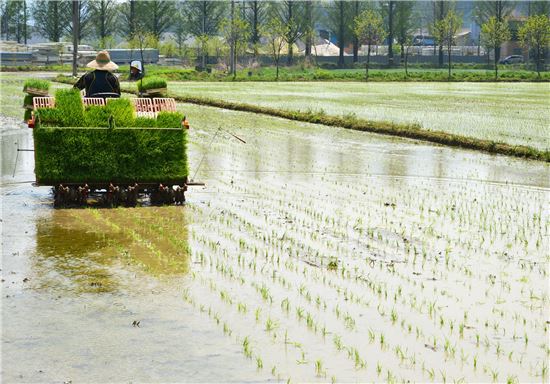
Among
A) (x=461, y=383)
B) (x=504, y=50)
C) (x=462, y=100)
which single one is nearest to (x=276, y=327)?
(x=461, y=383)

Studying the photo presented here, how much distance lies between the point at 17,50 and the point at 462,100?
177 ft

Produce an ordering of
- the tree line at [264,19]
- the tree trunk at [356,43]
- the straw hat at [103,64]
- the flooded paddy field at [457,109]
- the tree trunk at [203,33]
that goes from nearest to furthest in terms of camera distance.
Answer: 1. the straw hat at [103,64]
2. the flooded paddy field at [457,109]
3. the tree trunk at [203,33]
4. the tree line at [264,19]
5. the tree trunk at [356,43]

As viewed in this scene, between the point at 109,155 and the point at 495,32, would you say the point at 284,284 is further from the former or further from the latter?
the point at 495,32

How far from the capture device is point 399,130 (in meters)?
23.6

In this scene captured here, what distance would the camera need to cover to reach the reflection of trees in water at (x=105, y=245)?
852cm

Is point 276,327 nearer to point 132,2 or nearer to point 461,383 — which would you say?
point 461,383

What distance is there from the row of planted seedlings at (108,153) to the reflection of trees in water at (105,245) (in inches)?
13.3

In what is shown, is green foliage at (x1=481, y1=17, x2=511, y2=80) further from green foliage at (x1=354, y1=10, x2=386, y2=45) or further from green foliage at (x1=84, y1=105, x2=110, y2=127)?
green foliage at (x1=84, y1=105, x2=110, y2=127)

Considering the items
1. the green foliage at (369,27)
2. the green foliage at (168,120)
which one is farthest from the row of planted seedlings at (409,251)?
the green foliage at (369,27)

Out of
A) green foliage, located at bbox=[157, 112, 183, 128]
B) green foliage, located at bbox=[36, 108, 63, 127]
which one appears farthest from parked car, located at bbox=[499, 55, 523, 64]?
green foliage, located at bbox=[36, 108, 63, 127]

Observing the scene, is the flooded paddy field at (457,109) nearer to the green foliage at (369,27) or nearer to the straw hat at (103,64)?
the straw hat at (103,64)

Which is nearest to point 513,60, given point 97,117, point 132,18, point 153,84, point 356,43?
point 356,43

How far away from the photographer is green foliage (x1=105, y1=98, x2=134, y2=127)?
12.4 metres

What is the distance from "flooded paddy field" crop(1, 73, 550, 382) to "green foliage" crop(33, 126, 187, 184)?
0.48m
